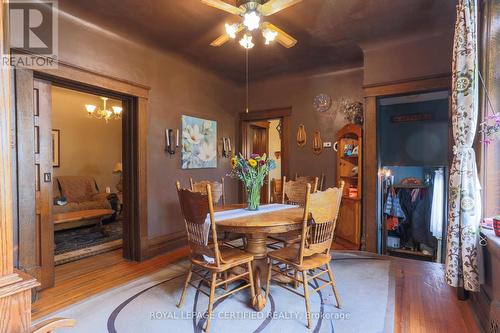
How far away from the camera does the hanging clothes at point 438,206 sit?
395cm

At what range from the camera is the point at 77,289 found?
8.77 feet

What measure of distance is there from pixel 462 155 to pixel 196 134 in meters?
3.39

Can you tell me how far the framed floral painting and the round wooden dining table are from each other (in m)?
2.02

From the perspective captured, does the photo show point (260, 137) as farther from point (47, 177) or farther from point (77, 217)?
point (47, 177)

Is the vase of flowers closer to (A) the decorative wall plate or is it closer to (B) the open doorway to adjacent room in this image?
(A) the decorative wall plate

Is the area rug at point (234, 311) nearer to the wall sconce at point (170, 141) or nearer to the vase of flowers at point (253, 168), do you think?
the vase of flowers at point (253, 168)

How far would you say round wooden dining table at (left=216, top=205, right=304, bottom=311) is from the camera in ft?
7.06

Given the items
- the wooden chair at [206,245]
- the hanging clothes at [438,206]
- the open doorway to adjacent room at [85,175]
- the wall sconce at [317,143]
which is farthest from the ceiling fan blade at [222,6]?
the hanging clothes at [438,206]

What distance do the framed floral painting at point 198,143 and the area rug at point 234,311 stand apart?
1.91 m

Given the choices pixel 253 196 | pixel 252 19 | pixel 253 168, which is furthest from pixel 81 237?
pixel 252 19

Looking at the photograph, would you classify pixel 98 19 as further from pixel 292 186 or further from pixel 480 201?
pixel 480 201

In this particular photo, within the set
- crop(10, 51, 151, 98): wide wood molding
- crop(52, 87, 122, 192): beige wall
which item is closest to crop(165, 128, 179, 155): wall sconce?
crop(10, 51, 151, 98): wide wood molding

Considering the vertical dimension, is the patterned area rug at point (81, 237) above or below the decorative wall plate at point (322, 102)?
below

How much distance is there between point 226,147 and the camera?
4973mm
